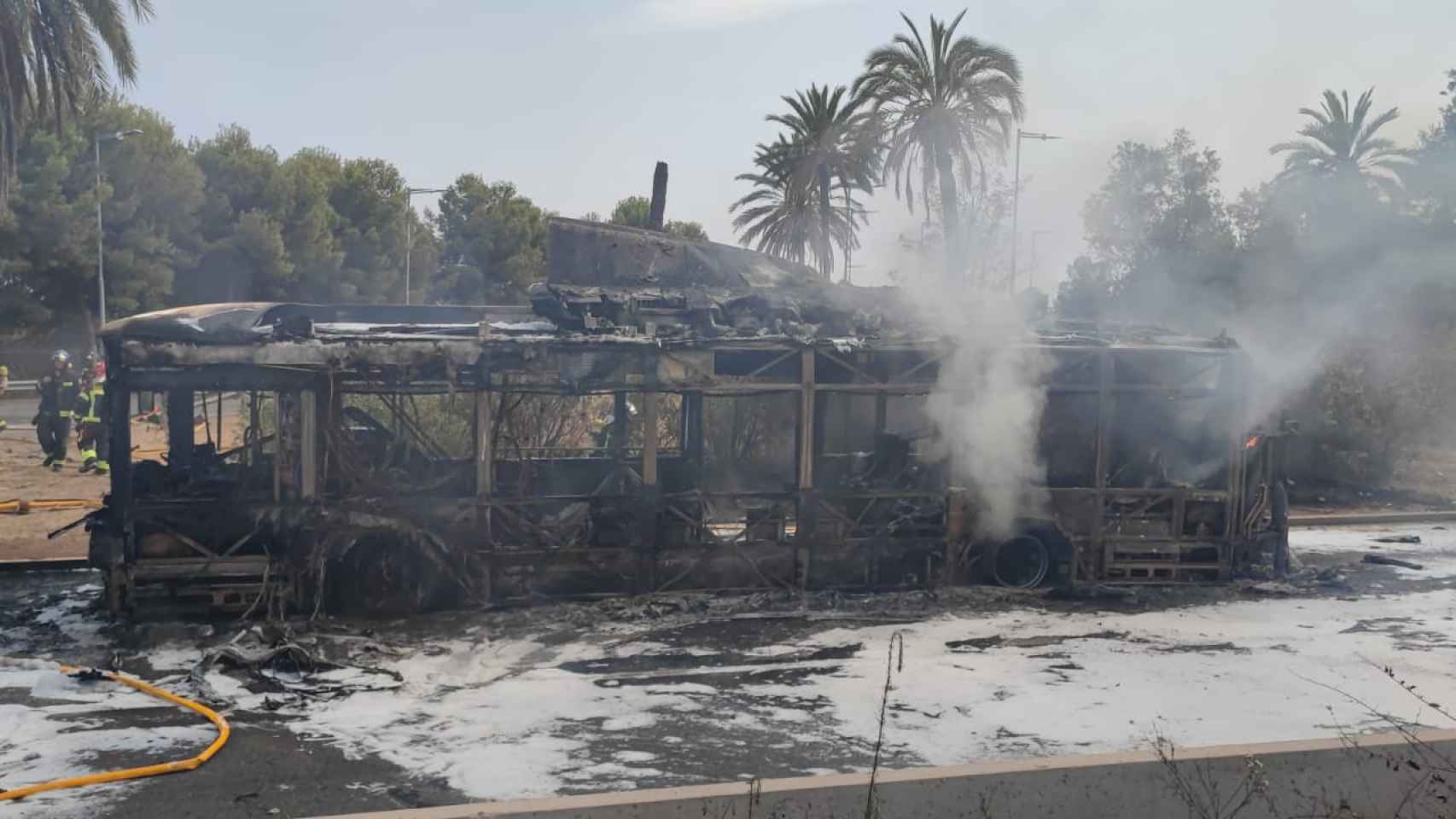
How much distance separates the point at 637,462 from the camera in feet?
48.7

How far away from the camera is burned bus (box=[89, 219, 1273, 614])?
36.1ft

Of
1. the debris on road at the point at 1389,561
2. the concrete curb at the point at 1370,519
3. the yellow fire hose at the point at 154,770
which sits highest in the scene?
the concrete curb at the point at 1370,519

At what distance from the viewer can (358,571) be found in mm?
11320

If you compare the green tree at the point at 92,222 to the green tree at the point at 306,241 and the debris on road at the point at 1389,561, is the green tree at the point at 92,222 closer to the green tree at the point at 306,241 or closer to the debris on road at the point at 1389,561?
the green tree at the point at 306,241

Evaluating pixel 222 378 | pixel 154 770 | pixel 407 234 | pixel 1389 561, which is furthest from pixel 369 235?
pixel 154 770

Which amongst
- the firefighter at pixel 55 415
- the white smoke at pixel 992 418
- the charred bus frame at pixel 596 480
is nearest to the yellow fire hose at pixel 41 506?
the firefighter at pixel 55 415

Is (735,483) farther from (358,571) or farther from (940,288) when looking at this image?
(358,571)

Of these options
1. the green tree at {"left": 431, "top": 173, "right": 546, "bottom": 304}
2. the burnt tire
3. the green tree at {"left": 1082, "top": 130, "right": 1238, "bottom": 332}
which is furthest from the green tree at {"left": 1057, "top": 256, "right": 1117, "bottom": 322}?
the green tree at {"left": 431, "top": 173, "right": 546, "bottom": 304}

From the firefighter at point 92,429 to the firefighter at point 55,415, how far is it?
327mm

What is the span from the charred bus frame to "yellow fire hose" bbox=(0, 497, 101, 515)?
5.12 m

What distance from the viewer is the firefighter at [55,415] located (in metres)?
20.1

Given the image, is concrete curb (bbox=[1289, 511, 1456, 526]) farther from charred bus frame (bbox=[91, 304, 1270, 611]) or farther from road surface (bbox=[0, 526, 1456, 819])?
road surface (bbox=[0, 526, 1456, 819])

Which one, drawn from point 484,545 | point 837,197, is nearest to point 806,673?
point 484,545

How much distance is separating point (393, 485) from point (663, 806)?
7.42 metres
